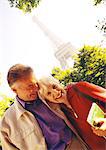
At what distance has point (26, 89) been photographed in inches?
48.0

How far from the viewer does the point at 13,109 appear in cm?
123


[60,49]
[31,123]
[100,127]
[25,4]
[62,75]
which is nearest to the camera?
[100,127]

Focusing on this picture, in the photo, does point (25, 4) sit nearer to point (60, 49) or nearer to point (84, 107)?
point (84, 107)

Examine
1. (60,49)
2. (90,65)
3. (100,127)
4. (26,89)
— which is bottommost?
(100,127)

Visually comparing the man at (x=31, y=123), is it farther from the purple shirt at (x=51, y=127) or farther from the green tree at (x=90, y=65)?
the green tree at (x=90, y=65)

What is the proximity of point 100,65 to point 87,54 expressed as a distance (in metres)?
0.36

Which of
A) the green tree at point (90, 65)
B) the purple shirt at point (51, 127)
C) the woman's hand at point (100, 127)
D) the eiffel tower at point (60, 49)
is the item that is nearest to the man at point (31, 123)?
the purple shirt at point (51, 127)

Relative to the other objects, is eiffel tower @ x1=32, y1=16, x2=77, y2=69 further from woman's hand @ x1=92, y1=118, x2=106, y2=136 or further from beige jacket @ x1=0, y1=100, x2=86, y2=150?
woman's hand @ x1=92, y1=118, x2=106, y2=136

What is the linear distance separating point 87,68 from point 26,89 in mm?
1891

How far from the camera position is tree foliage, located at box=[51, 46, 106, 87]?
2.80 m

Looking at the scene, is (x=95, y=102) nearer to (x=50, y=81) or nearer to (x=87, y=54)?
(x=50, y=81)

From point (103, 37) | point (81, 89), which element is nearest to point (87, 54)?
point (103, 37)

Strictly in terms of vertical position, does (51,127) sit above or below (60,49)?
below

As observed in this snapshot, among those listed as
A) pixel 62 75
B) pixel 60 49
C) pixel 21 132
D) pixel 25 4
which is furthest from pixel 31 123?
pixel 60 49
